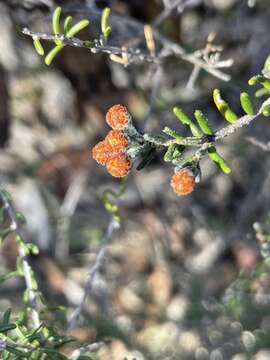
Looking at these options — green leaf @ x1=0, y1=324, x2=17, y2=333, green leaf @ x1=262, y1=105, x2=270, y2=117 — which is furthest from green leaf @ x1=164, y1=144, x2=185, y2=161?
green leaf @ x1=0, y1=324, x2=17, y2=333

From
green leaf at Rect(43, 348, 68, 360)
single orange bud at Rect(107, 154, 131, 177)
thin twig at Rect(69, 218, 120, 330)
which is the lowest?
green leaf at Rect(43, 348, 68, 360)

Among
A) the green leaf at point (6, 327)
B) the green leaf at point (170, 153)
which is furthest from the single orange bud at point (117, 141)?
the green leaf at point (6, 327)

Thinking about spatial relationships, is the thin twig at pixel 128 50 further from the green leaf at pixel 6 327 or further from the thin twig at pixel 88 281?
the green leaf at pixel 6 327

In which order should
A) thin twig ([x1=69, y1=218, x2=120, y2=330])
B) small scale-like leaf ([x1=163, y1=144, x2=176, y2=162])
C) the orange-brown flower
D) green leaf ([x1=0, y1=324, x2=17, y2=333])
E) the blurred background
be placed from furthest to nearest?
the blurred background
thin twig ([x1=69, y1=218, x2=120, y2=330])
green leaf ([x1=0, y1=324, x2=17, y2=333])
small scale-like leaf ([x1=163, y1=144, x2=176, y2=162])
the orange-brown flower

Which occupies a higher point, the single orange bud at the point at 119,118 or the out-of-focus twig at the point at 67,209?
the out-of-focus twig at the point at 67,209

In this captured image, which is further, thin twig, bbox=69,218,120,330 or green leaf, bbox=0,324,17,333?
thin twig, bbox=69,218,120,330

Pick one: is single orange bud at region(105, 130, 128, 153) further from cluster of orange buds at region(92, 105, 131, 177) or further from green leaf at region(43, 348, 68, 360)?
green leaf at region(43, 348, 68, 360)

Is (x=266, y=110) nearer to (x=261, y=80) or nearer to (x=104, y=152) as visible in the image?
(x=261, y=80)

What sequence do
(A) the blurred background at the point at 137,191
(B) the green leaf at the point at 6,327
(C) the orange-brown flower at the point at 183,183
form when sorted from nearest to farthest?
(C) the orange-brown flower at the point at 183,183
(B) the green leaf at the point at 6,327
(A) the blurred background at the point at 137,191

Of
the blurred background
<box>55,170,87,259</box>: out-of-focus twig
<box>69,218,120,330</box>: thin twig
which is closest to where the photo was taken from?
<box>69,218,120,330</box>: thin twig
